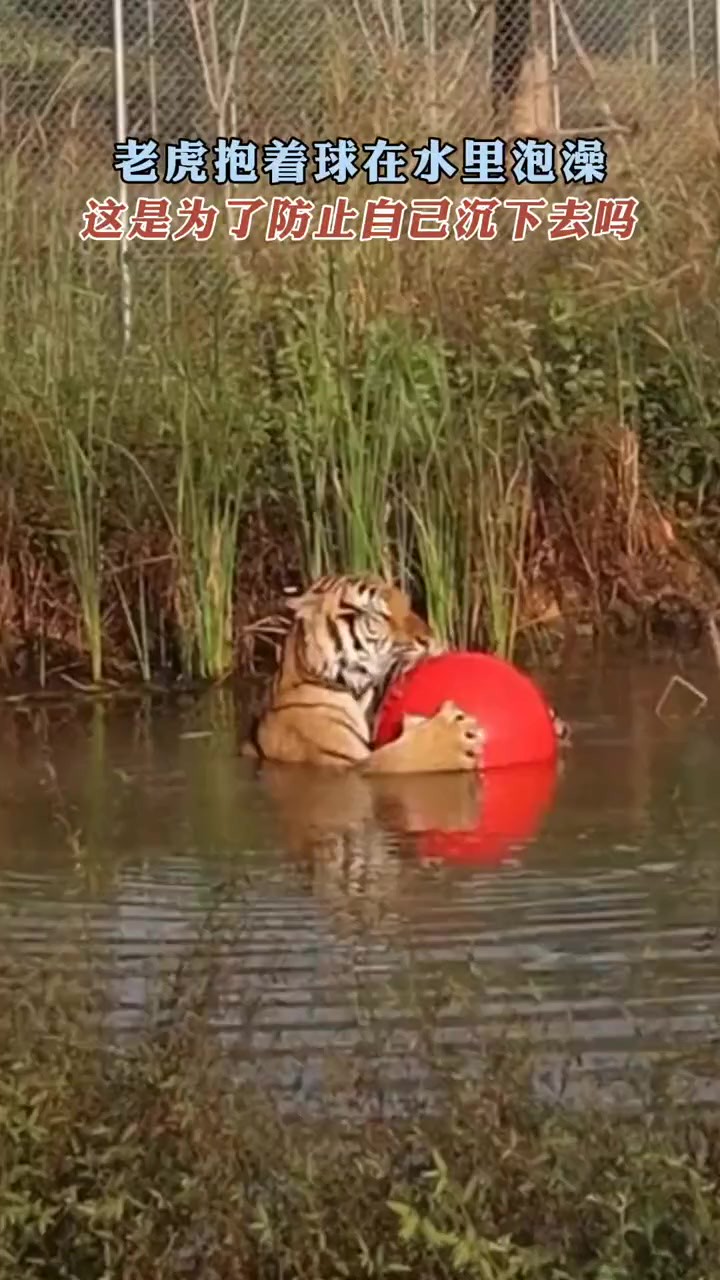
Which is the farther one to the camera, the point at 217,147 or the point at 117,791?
the point at 217,147

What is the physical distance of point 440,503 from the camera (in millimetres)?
10289

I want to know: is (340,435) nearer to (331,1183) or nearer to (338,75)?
(338,75)

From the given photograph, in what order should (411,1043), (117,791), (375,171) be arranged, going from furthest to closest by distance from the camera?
(375,171), (117,791), (411,1043)

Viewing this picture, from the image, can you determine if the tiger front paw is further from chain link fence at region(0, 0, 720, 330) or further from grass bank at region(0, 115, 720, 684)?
chain link fence at region(0, 0, 720, 330)

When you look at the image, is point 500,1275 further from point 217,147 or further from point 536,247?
point 217,147

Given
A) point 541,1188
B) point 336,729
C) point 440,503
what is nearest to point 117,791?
point 336,729

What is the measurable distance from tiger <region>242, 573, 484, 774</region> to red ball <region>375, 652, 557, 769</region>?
63 millimetres

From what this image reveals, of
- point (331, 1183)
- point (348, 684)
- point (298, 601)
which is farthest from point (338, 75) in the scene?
point (331, 1183)

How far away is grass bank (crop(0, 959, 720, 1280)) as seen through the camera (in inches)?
155

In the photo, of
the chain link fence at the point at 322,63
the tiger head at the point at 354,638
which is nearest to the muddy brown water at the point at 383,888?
the tiger head at the point at 354,638

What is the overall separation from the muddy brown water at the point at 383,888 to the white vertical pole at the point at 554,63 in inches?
162

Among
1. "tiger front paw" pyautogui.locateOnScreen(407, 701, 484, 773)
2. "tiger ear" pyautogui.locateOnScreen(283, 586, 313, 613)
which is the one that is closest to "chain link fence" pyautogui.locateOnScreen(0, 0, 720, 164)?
"tiger ear" pyautogui.locateOnScreen(283, 586, 313, 613)

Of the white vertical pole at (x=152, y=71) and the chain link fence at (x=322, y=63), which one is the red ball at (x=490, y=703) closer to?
the chain link fence at (x=322, y=63)

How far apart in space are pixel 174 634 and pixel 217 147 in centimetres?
286
